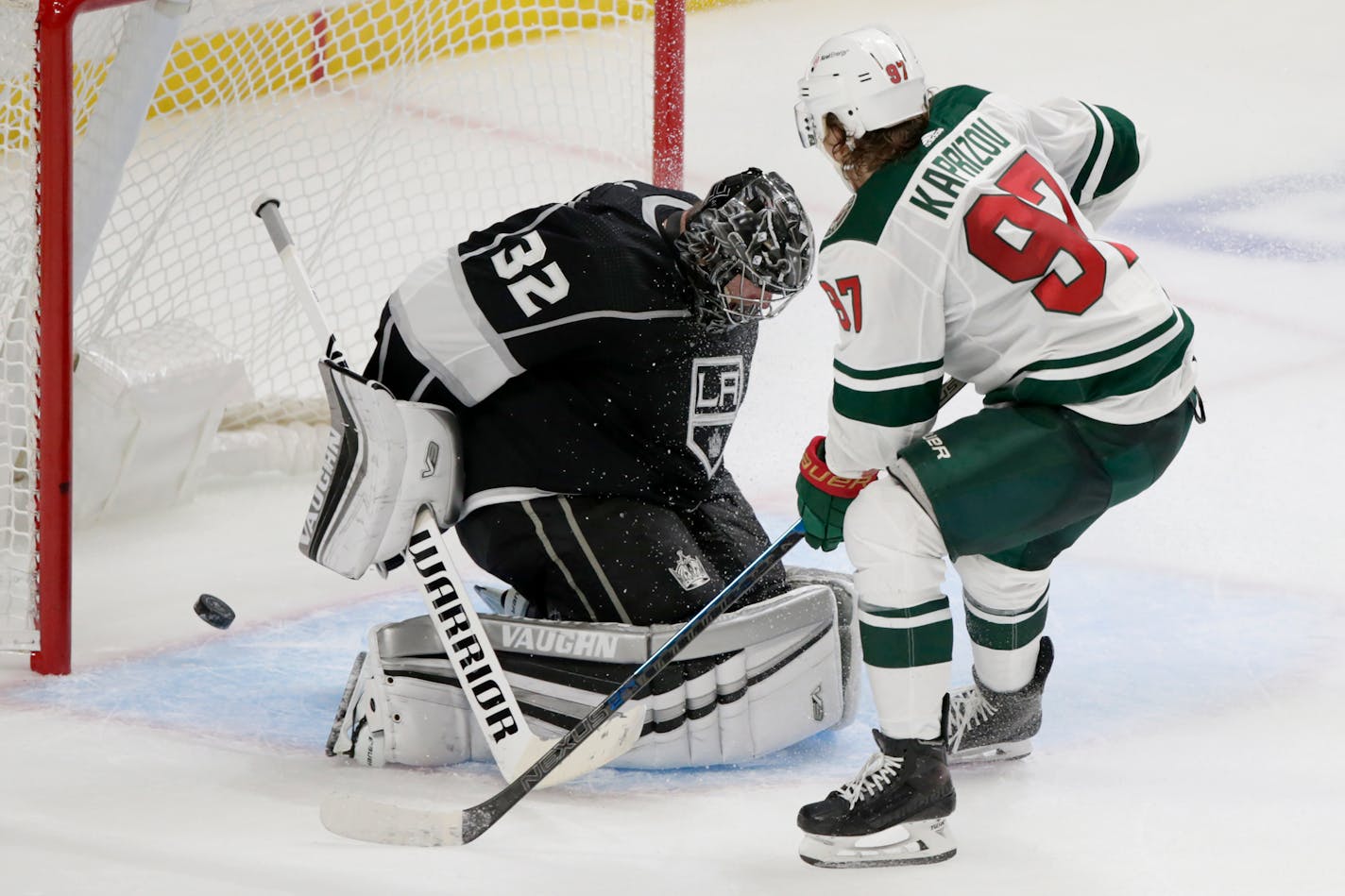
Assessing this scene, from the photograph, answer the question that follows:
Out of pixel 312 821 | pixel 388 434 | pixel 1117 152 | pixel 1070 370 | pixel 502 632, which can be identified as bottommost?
pixel 312 821

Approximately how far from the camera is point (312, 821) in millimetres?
2158

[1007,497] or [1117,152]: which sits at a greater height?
[1117,152]

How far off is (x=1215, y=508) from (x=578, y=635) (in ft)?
5.41

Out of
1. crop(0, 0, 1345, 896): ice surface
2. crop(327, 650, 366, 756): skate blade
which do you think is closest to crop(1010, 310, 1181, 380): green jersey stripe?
crop(0, 0, 1345, 896): ice surface

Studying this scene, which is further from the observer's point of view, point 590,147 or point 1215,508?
point 590,147

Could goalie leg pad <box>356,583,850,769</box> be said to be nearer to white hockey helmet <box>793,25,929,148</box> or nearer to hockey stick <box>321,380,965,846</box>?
hockey stick <box>321,380,965,846</box>

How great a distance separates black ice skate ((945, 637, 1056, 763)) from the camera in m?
2.35

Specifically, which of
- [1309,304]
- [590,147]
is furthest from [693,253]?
[1309,304]

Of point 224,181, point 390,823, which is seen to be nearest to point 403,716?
point 390,823

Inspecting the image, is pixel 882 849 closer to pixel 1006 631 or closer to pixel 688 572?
pixel 1006 631

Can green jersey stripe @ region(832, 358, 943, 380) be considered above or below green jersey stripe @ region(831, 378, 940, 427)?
above

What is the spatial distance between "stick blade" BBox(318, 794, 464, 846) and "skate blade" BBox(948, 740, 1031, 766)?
0.72 metres

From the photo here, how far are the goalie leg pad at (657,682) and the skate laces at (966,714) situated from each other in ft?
0.60

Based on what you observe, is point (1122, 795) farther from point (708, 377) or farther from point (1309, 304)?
point (1309, 304)
